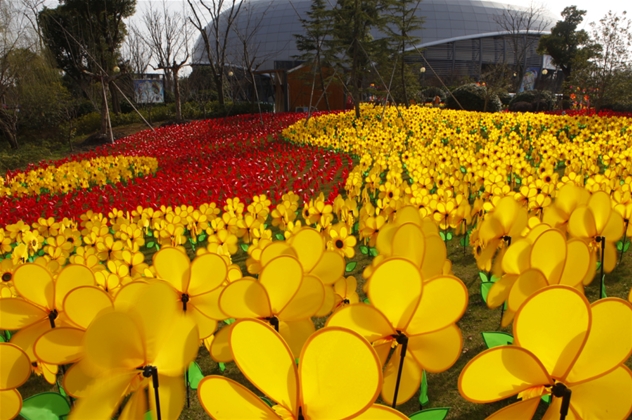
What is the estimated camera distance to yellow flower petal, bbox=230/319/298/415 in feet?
2.06

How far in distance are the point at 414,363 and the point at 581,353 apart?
320mm

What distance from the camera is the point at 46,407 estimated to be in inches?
43.8

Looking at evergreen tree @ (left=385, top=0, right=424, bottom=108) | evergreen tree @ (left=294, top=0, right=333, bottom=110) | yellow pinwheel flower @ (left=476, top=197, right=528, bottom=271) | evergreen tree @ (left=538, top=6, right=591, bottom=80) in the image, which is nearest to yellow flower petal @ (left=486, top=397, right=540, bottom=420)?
yellow pinwheel flower @ (left=476, top=197, right=528, bottom=271)

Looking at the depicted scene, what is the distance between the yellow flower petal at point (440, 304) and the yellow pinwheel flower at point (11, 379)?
761mm

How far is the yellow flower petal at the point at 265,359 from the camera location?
63 cm

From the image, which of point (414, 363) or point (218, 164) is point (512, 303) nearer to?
point (414, 363)

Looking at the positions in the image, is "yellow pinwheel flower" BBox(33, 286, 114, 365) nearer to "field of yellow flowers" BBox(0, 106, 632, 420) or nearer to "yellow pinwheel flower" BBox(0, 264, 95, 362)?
"field of yellow flowers" BBox(0, 106, 632, 420)

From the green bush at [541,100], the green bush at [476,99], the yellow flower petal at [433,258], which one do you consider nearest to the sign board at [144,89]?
the green bush at [476,99]

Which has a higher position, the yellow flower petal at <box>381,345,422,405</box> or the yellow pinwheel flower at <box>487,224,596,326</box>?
the yellow pinwheel flower at <box>487,224,596,326</box>

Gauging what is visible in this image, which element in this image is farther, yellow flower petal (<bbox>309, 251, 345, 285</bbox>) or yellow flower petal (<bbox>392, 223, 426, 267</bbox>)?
yellow flower petal (<bbox>309, 251, 345, 285</bbox>)

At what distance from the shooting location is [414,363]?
90 centimetres

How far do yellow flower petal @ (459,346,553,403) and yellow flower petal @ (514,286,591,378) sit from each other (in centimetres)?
3

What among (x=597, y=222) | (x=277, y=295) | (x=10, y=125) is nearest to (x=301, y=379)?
(x=277, y=295)

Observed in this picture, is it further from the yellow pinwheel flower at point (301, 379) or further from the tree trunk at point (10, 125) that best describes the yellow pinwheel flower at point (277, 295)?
the tree trunk at point (10, 125)
